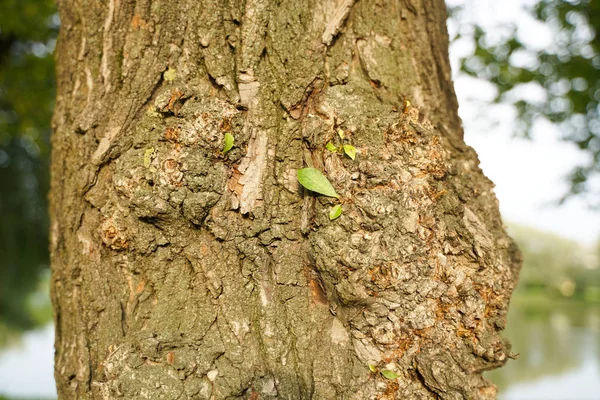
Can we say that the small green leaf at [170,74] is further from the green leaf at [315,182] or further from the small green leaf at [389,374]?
the small green leaf at [389,374]

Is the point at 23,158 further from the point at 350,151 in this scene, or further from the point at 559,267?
the point at 559,267

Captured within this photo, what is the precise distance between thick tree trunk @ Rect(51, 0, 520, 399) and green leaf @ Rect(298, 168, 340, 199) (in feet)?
0.12

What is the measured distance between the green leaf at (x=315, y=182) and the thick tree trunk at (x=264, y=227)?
36 mm

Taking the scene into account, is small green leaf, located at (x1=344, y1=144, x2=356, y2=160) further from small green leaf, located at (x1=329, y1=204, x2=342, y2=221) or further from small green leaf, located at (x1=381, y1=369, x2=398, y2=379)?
small green leaf, located at (x1=381, y1=369, x2=398, y2=379)

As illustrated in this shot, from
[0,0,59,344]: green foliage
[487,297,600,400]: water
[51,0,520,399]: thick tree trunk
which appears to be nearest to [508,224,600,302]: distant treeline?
[487,297,600,400]: water

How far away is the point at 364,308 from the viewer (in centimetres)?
168

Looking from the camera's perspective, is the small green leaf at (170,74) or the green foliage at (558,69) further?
the green foliage at (558,69)

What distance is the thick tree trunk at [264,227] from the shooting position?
1.63 m

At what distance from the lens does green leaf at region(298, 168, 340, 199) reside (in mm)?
1645

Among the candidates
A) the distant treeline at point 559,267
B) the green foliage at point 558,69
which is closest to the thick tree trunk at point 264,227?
the green foliage at point 558,69

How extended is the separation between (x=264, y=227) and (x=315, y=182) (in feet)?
0.83

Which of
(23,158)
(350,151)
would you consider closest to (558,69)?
(350,151)

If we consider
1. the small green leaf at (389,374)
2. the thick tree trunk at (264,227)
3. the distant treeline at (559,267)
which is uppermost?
the distant treeline at (559,267)

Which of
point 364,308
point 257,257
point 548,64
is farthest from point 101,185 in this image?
point 548,64
